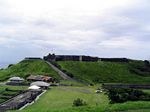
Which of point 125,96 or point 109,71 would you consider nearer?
point 125,96

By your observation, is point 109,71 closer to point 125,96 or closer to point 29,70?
point 29,70

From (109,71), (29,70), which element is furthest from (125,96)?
(29,70)

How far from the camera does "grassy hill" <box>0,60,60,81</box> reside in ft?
391

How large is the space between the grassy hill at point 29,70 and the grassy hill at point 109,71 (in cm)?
576

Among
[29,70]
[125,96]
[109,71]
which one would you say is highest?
[109,71]

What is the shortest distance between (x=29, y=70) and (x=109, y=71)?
26855mm

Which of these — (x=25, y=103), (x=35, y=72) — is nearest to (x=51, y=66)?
(x=35, y=72)

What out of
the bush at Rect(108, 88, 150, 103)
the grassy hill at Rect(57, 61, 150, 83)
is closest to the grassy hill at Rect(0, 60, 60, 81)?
the grassy hill at Rect(57, 61, 150, 83)

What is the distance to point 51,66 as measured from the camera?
5074 inches

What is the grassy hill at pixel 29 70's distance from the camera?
119 m

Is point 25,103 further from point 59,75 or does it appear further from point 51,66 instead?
point 51,66

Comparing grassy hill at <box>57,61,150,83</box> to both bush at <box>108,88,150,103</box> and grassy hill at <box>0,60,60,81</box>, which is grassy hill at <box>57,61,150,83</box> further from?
bush at <box>108,88,150,103</box>

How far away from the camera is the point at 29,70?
420 feet

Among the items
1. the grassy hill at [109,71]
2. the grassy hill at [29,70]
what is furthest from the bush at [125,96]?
the grassy hill at [29,70]
